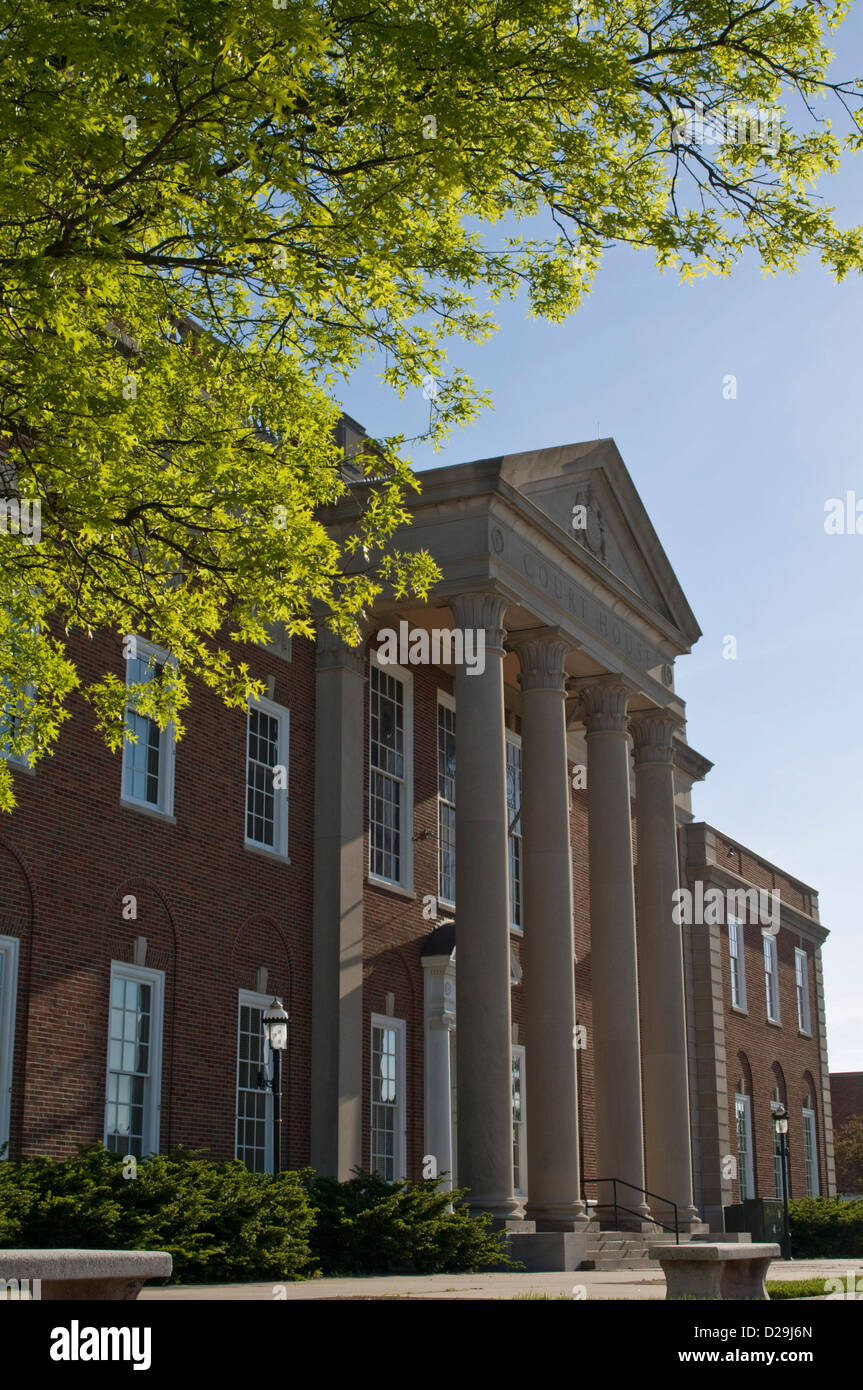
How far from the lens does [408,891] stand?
1053 inches

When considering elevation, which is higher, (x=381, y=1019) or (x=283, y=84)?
(x=283, y=84)

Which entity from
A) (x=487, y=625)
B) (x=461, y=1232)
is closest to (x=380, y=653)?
(x=487, y=625)

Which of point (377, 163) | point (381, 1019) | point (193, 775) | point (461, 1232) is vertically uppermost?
point (377, 163)

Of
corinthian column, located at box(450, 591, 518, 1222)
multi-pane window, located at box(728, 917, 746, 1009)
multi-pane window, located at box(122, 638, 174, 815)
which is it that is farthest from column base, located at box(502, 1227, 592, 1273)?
multi-pane window, located at box(728, 917, 746, 1009)

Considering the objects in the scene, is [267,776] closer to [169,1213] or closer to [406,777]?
[406,777]

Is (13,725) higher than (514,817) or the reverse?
the reverse

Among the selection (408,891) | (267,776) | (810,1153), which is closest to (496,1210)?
(408,891)

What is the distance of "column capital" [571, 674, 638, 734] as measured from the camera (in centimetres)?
2862

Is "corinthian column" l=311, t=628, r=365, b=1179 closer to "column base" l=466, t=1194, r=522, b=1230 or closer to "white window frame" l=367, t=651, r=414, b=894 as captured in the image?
"white window frame" l=367, t=651, r=414, b=894

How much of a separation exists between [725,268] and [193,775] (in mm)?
11470

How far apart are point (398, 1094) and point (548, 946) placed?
4.04 meters

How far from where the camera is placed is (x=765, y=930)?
46.5 m
